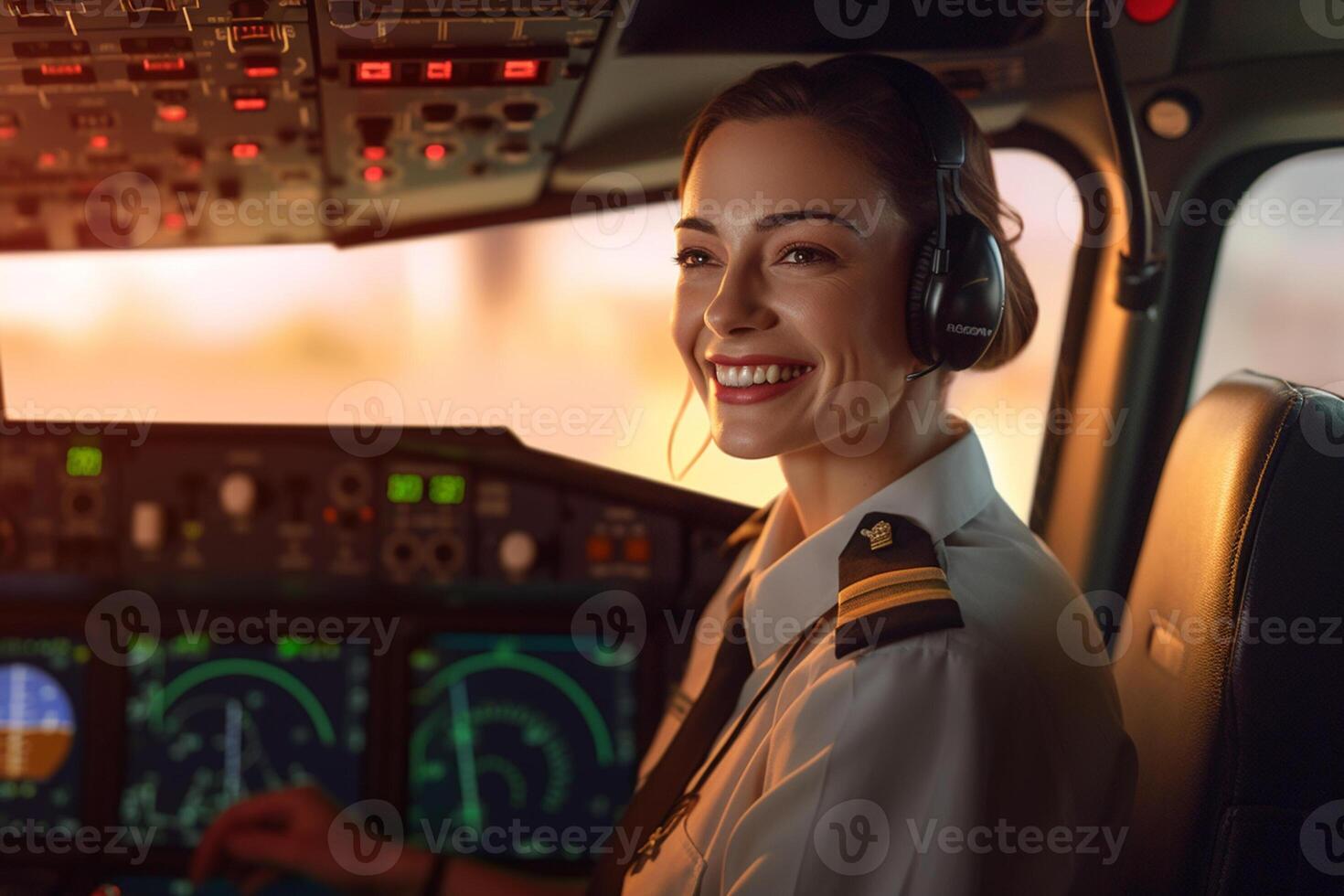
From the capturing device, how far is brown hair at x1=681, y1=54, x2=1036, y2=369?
3.85 feet

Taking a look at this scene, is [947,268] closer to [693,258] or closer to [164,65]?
[693,258]

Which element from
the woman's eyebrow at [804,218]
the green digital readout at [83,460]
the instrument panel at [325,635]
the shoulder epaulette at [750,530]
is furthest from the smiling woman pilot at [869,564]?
the green digital readout at [83,460]

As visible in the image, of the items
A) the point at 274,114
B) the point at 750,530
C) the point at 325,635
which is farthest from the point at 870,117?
the point at 325,635

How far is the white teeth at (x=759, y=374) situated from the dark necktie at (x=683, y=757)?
29 centimetres

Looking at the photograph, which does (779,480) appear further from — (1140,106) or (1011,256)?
(1140,106)

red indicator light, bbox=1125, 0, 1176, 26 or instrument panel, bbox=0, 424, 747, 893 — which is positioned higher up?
red indicator light, bbox=1125, 0, 1176, 26

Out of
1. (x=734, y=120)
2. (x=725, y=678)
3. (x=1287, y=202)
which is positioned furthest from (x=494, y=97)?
(x=1287, y=202)

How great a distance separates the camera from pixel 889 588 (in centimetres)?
110

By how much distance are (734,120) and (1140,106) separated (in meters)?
0.82

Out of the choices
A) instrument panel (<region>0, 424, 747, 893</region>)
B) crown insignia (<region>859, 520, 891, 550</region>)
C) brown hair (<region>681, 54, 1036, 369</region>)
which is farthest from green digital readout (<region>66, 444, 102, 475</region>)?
crown insignia (<region>859, 520, 891, 550</region>)

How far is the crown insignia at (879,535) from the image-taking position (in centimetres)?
117

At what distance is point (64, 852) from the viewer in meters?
1.70

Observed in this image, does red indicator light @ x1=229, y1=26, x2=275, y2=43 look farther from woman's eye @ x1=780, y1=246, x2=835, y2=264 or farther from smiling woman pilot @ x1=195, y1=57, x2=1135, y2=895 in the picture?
woman's eye @ x1=780, y1=246, x2=835, y2=264

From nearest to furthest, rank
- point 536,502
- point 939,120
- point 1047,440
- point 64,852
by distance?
1. point 939,120
2. point 64,852
3. point 536,502
4. point 1047,440
